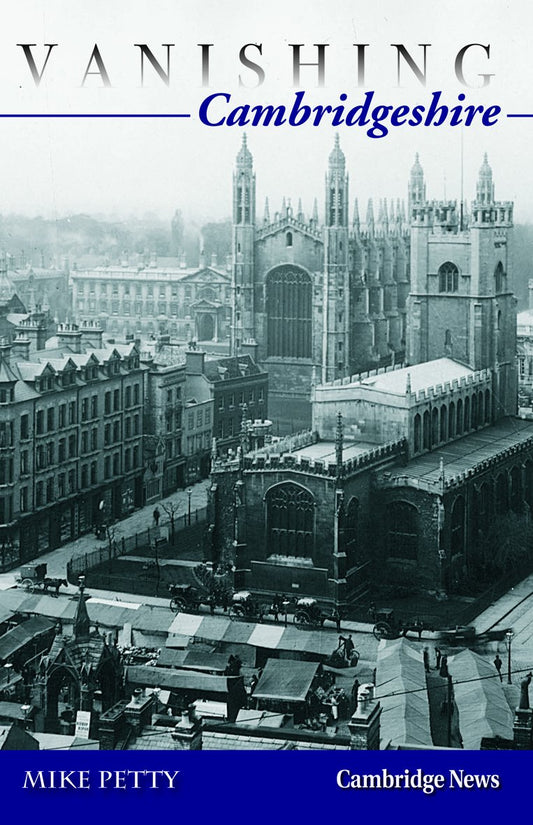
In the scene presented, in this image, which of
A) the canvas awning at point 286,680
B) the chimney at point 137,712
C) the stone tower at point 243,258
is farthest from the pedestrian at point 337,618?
the stone tower at point 243,258

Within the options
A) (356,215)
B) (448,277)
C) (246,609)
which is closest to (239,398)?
(448,277)

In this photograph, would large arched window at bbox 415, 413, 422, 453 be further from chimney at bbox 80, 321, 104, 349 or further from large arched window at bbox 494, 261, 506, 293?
chimney at bbox 80, 321, 104, 349

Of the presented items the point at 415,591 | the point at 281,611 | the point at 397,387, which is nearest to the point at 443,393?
the point at 397,387

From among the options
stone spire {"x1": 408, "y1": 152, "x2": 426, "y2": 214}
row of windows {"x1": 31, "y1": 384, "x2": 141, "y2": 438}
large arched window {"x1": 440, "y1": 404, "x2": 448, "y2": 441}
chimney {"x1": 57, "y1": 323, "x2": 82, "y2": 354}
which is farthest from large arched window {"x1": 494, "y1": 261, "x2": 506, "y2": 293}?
stone spire {"x1": 408, "y1": 152, "x2": 426, "y2": 214}

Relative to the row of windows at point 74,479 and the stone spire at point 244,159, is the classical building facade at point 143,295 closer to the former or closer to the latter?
the stone spire at point 244,159

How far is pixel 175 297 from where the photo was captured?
13938 centimetres

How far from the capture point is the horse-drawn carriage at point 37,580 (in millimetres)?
67188

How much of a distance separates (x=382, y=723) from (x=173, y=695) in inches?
331

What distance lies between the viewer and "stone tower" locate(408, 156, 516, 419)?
88500mm

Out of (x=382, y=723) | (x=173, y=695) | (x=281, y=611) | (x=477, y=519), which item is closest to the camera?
(x=382, y=723)

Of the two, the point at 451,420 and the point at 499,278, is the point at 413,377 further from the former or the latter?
the point at 499,278

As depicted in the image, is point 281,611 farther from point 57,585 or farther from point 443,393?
point 443,393
